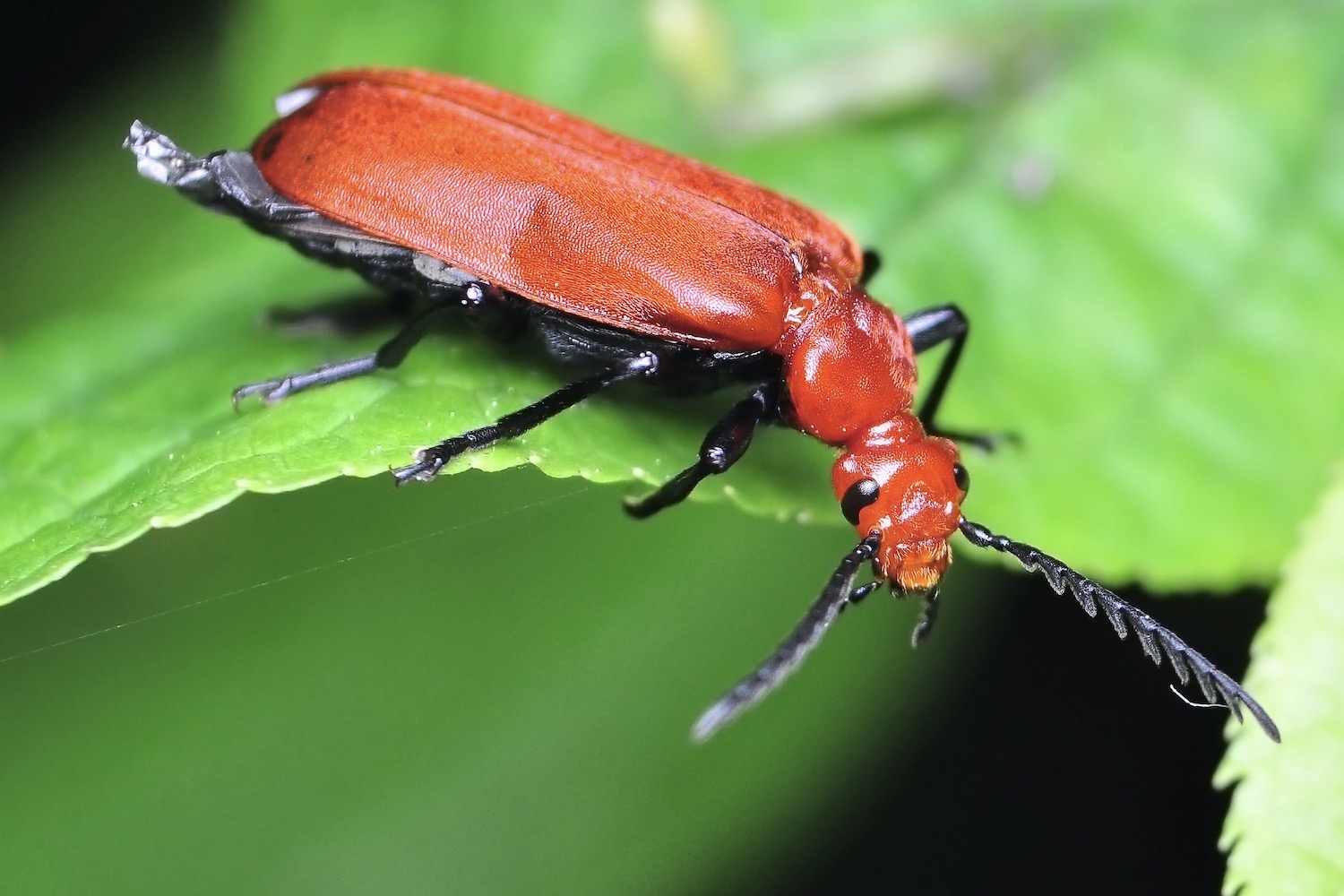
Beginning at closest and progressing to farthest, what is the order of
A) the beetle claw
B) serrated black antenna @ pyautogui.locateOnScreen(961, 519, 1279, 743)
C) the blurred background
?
serrated black antenna @ pyautogui.locateOnScreen(961, 519, 1279, 743), the beetle claw, the blurred background

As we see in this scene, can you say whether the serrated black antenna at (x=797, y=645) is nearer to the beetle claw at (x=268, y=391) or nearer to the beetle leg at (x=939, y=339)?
the beetle leg at (x=939, y=339)

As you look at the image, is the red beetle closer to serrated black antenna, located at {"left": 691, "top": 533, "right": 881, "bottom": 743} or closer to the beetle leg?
serrated black antenna, located at {"left": 691, "top": 533, "right": 881, "bottom": 743}

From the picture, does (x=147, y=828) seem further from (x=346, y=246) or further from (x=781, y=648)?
(x=781, y=648)

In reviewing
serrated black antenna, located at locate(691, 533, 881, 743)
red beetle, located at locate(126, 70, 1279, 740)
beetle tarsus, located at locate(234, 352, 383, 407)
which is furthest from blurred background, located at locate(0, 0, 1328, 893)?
serrated black antenna, located at locate(691, 533, 881, 743)

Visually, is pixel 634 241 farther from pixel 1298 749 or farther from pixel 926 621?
pixel 1298 749

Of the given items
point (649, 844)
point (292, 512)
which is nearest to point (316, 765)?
point (292, 512)
